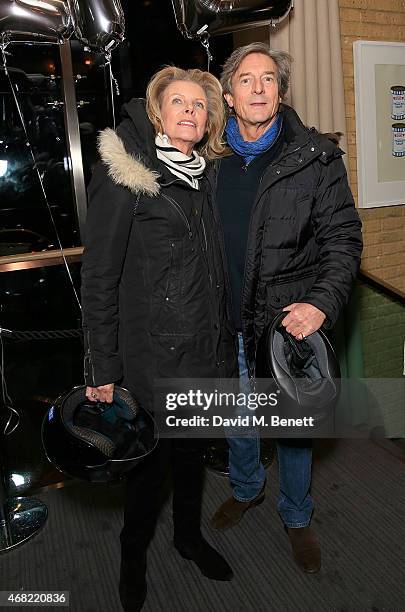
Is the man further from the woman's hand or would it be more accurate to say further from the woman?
the woman's hand

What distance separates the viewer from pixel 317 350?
1742mm

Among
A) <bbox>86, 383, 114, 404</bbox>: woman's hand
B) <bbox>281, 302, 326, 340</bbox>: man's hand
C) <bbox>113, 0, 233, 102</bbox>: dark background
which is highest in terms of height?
<bbox>113, 0, 233, 102</bbox>: dark background

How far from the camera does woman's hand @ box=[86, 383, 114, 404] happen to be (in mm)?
1700

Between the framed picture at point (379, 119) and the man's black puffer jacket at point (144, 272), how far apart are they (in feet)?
5.64

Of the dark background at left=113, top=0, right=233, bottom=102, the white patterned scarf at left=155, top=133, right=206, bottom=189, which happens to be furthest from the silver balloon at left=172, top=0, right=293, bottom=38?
the dark background at left=113, top=0, right=233, bottom=102

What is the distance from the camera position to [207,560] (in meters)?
1.97

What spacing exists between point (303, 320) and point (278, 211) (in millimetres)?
356

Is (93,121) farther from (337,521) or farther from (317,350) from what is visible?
(337,521)

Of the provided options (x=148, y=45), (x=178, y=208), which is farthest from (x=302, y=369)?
(x=148, y=45)

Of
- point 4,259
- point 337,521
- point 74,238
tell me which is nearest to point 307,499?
point 337,521

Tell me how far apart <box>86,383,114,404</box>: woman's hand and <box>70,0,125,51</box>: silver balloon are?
51.2 inches

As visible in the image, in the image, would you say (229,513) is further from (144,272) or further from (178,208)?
(178,208)

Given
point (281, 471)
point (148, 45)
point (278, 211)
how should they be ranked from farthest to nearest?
1. point (148, 45)
2. point (281, 471)
3. point (278, 211)

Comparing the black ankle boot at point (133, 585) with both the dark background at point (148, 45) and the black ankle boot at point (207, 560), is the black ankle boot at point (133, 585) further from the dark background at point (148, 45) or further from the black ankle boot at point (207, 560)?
the dark background at point (148, 45)
